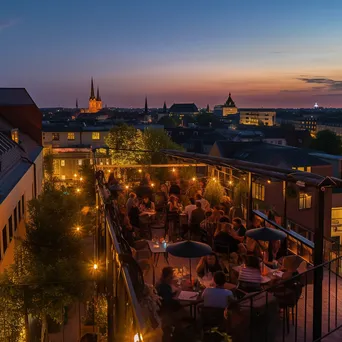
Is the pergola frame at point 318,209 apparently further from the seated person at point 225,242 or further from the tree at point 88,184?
the tree at point 88,184

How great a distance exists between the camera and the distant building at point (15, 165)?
60.3 feet

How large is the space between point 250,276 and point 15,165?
18.6m

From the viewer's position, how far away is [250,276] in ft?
29.5

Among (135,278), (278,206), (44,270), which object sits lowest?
(278,206)

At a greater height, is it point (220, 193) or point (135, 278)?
point (135, 278)

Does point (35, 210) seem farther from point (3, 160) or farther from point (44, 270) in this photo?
point (3, 160)

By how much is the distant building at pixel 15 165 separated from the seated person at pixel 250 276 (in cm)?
930

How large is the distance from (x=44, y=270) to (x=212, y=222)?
4.94 meters

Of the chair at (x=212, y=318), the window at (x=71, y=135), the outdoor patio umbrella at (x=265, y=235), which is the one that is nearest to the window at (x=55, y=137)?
the window at (x=71, y=135)

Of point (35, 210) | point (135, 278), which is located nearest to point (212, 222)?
point (35, 210)

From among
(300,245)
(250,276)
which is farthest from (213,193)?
(250,276)

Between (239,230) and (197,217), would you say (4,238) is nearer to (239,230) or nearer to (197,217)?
(197,217)

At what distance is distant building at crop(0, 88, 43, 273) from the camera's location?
1839 centimetres

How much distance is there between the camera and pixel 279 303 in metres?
8.17
